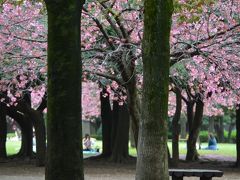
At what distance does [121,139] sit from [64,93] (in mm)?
17821

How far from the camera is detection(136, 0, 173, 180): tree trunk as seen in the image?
923 centimetres

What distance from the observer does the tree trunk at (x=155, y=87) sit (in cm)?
923

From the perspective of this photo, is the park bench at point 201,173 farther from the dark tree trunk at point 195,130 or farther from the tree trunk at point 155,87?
the dark tree trunk at point 195,130

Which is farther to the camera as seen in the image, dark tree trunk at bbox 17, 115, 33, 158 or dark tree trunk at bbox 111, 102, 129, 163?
dark tree trunk at bbox 17, 115, 33, 158

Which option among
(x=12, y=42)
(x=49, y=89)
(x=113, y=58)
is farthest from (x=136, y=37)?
(x=49, y=89)

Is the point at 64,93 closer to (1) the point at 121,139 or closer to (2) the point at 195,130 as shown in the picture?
(1) the point at 121,139

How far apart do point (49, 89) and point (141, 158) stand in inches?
111

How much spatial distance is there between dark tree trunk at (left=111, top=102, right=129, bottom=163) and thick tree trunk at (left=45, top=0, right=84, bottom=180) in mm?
17434

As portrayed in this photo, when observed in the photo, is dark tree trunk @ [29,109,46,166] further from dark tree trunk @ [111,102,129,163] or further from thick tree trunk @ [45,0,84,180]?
thick tree trunk @ [45,0,84,180]

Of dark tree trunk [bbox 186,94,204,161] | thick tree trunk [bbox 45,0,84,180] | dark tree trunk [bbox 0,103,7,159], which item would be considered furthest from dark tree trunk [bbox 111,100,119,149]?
thick tree trunk [bbox 45,0,84,180]

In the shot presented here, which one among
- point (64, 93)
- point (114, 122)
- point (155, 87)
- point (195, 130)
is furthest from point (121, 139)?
point (64, 93)

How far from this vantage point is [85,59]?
1577 cm

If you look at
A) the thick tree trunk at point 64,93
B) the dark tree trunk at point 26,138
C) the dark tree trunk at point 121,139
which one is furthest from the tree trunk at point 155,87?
the dark tree trunk at point 26,138

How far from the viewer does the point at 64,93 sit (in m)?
7.30
